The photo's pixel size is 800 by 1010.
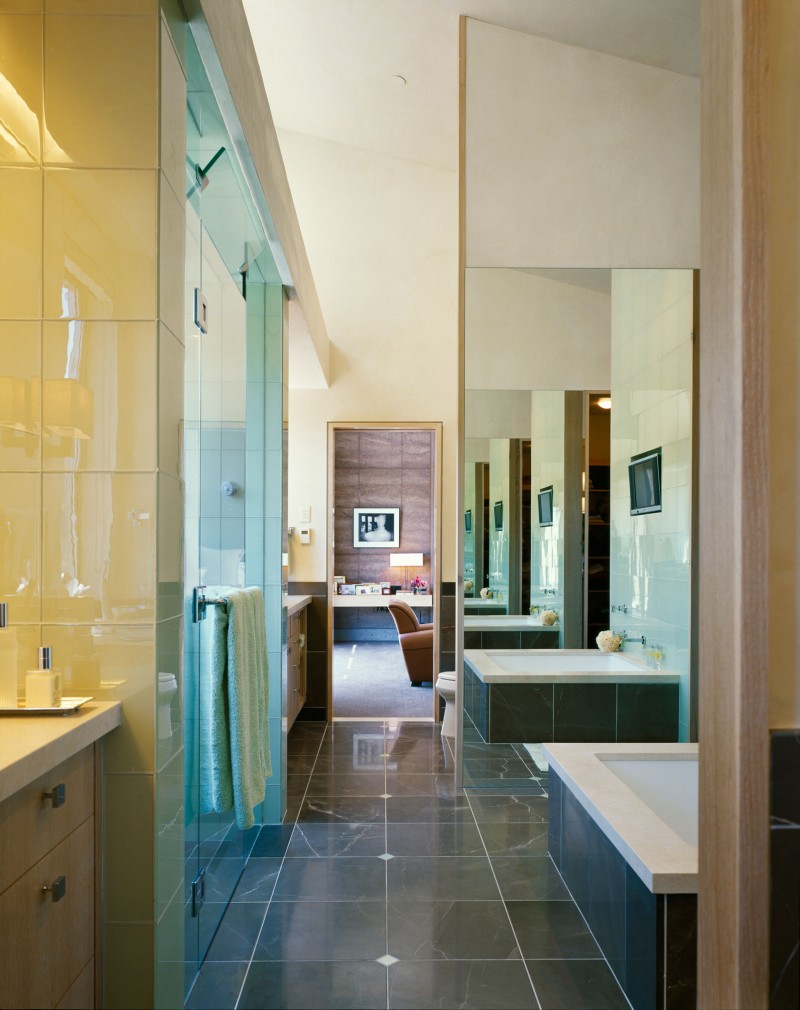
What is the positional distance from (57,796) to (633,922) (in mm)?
1558

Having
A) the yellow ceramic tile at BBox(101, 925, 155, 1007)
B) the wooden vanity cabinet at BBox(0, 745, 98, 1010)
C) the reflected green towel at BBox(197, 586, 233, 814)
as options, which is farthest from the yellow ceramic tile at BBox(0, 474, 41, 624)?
the reflected green towel at BBox(197, 586, 233, 814)

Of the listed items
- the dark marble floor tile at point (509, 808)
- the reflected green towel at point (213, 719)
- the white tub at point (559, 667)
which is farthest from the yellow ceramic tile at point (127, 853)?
the white tub at point (559, 667)

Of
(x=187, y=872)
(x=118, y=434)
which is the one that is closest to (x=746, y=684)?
(x=118, y=434)

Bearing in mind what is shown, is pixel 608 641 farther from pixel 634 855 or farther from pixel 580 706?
pixel 634 855

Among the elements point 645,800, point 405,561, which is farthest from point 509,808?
point 405,561

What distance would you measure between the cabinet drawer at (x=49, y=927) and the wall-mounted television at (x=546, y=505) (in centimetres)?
298

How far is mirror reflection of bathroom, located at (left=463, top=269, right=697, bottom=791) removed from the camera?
12.8 feet

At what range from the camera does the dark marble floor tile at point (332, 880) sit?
2.87 m

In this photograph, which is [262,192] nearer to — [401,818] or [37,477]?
[37,477]

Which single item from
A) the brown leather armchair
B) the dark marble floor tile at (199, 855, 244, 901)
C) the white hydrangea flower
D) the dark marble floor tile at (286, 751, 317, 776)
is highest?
the white hydrangea flower

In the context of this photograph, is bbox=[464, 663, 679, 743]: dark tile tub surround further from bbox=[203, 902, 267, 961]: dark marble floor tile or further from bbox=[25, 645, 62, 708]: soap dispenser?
bbox=[25, 645, 62, 708]: soap dispenser

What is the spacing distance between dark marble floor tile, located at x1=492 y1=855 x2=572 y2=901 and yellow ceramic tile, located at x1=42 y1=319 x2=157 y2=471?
2129 mm

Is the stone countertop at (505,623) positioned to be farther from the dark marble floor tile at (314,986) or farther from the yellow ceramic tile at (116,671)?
the yellow ceramic tile at (116,671)

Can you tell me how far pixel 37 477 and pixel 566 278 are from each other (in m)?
3.08
